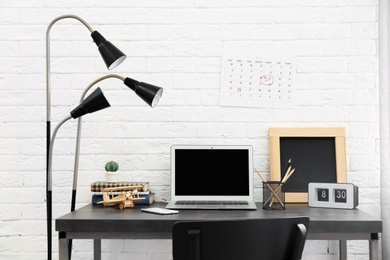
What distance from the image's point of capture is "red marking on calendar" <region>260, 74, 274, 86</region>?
2.71 m

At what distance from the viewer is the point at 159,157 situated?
2.72 metres

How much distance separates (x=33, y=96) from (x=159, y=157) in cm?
73

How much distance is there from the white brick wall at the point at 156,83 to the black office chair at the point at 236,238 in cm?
103

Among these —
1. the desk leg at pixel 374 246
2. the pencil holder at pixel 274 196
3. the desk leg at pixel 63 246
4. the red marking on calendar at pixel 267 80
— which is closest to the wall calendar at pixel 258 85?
the red marking on calendar at pixel 267 80

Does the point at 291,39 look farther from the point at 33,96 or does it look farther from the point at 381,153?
the point at 33,96

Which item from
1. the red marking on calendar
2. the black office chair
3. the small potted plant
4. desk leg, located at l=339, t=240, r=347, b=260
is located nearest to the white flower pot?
the small potted plant

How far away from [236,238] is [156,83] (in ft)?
4.19

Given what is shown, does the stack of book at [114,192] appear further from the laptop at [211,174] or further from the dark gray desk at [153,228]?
the dark gray desk at [153,228]

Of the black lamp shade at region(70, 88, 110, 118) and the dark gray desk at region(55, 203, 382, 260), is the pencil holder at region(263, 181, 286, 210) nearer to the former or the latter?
the dark gray desk at region(55, 203, 382, 260)

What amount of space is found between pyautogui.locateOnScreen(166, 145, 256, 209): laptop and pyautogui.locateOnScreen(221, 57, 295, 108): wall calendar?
0.30m

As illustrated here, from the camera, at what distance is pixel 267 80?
2.71m

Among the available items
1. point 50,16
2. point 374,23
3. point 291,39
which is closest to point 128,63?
point 50,16

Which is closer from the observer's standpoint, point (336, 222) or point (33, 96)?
point (336, 222)

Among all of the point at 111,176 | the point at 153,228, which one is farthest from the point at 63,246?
the point at 111,176
